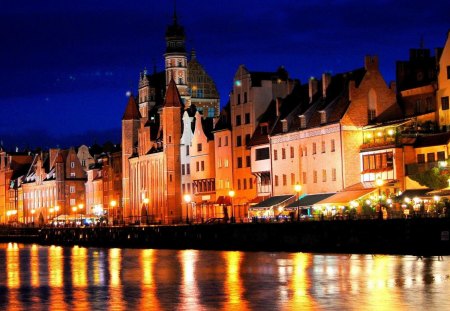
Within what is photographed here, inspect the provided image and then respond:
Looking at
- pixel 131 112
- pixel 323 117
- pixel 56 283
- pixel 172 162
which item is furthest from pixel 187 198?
pixel 56 283

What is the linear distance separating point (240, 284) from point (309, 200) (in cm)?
4855

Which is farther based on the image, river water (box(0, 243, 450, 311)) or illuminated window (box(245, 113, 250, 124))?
illuminated window (box(245, 113, 250, 124))

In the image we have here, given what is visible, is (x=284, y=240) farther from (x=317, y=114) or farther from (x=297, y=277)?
(x=297, y=277)

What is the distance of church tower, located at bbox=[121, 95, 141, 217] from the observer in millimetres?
156750

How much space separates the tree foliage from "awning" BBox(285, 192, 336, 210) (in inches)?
634

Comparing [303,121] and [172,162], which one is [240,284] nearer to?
[303,121]

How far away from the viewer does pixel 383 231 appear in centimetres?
7619

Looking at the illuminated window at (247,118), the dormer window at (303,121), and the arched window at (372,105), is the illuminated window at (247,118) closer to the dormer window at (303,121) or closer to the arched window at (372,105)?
the dormer window at (303,121)

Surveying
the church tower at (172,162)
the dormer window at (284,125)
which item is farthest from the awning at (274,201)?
the church tower at (172,162)

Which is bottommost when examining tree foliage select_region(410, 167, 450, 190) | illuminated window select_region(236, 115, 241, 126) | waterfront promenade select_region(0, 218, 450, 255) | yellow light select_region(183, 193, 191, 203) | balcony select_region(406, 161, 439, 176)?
waterfront promenade select_region(0, 218, 450, 255)

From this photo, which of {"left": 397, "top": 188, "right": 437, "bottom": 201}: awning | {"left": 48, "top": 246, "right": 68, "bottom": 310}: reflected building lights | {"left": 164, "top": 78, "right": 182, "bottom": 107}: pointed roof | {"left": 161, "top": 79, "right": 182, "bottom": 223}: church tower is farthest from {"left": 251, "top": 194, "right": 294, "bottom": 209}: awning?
{"left": 164, "top": 78, "right": 182, "bottom": 107}: pointed roof

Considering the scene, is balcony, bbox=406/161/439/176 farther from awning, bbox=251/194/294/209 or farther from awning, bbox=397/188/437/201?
awning, bbox=251/194/294/209

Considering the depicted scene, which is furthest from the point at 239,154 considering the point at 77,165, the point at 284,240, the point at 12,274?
the point at 77,165

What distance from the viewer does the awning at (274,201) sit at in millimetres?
105206
